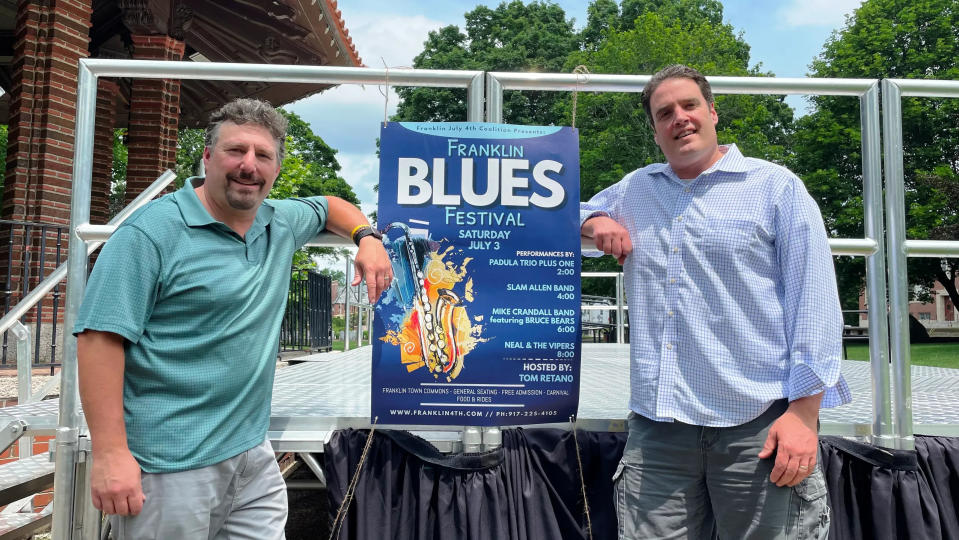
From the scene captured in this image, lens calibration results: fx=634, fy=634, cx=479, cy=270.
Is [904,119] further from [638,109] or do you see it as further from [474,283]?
[474,283]

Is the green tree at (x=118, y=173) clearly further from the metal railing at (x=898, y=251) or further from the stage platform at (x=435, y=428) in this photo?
the metal railing at (x=898, y=251)

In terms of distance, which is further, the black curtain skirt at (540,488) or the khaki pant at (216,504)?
the black curtain skirt at (540,488)

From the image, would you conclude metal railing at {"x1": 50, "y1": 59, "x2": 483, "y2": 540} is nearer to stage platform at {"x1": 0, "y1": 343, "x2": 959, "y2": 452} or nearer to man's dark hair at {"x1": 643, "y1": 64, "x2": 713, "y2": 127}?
stage platform at {"x1": 0, "y1": 343, "x2": 959, "y2": 452}

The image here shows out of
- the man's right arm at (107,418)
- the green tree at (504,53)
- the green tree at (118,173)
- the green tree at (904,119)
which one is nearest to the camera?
the man's right arm at (107,418)

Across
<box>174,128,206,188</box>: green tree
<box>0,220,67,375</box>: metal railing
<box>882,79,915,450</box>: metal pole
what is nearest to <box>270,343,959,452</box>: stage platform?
<box>882,79,915,450</box>: metal pole

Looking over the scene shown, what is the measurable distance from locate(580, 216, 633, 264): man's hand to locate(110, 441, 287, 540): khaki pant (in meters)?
1.19

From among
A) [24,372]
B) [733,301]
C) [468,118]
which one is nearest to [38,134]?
[24,372]

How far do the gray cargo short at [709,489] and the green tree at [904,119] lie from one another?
2592 cm

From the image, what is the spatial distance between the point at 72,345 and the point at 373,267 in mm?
1037

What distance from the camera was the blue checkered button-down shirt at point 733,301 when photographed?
1.69m

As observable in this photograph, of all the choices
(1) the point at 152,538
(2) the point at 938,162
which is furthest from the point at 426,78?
(2) the point at 938,162

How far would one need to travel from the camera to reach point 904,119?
25.6 meters

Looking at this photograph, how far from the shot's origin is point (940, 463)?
2.15 metres

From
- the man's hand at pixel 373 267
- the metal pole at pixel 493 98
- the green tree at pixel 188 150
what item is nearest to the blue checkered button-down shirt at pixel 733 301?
the metal pole at pixel 493 98
